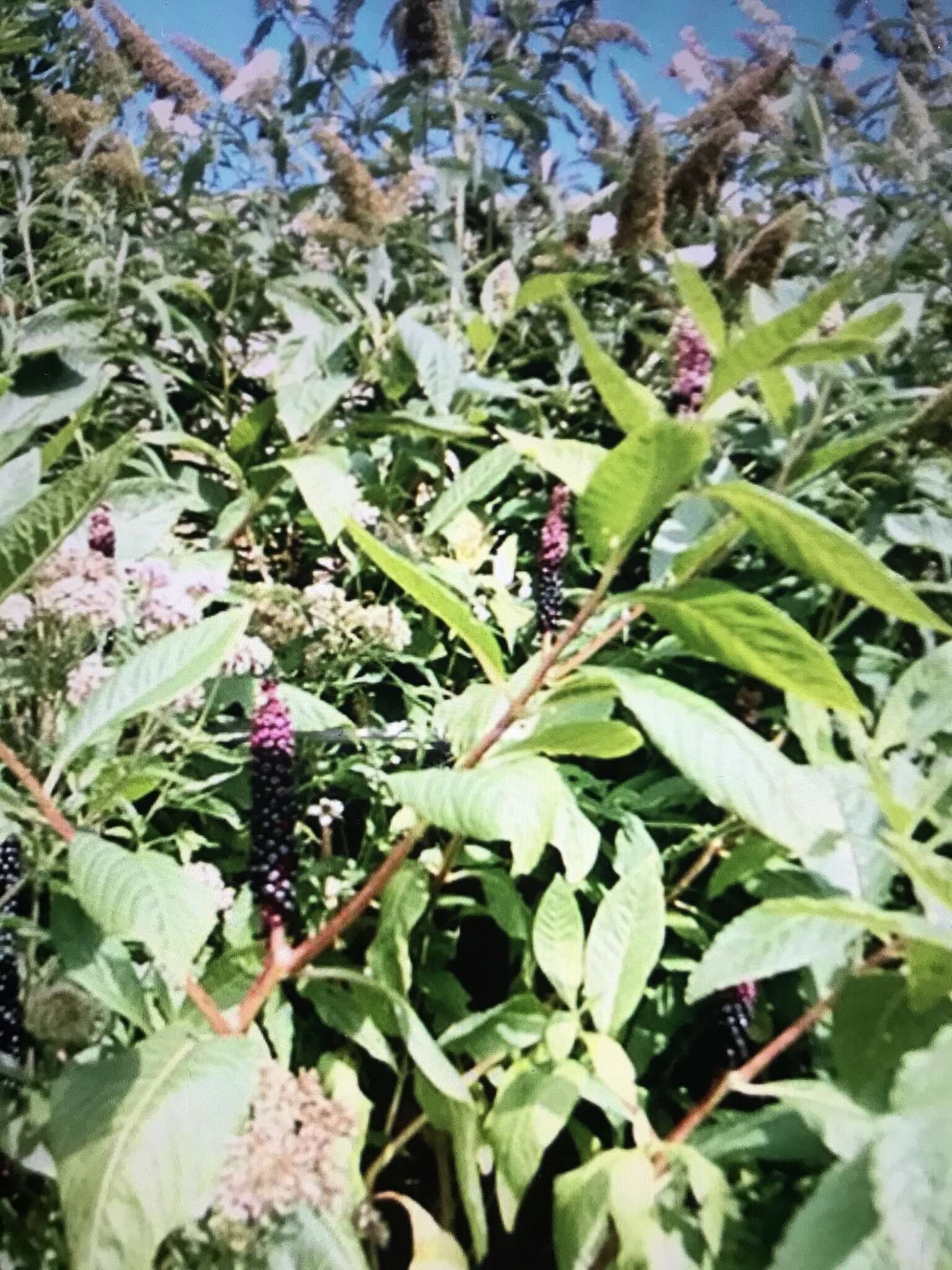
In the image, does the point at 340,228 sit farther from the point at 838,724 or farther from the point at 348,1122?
the point at 348,1122

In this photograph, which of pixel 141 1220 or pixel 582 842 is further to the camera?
pixel 582 842

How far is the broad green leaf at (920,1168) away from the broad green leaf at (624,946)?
294mm

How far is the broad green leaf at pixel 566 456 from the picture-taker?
959 millimetres

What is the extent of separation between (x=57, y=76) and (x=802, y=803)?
6.39 feet

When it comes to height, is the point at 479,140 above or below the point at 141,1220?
above

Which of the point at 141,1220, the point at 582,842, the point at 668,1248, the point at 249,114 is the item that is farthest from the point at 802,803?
the point at 249,114

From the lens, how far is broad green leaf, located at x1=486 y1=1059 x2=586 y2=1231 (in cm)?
90

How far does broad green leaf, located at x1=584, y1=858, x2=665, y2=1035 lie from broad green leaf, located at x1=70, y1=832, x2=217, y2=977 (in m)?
0.39

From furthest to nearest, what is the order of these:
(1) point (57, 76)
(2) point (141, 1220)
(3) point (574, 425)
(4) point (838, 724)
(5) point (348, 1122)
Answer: (1) point (57, 76) < (3) point (574, 425) < (4) point (838, 724) < (5) point (348, 1122) < (2) point (141, 1220)

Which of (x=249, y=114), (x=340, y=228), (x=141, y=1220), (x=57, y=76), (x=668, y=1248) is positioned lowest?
(x=668, y=1248)

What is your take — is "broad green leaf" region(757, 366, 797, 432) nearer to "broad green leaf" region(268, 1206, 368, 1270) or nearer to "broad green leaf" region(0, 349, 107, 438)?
"broad green leaf" region(0, 349, 107, 438)

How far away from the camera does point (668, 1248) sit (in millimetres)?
831

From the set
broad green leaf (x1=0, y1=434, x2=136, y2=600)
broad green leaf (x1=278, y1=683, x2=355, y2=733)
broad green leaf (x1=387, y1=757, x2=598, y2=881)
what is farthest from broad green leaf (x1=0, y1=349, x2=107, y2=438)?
broad green leaf (x1=387, y1=757, x2=598, y2=881)

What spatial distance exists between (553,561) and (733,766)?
0.47 meters
